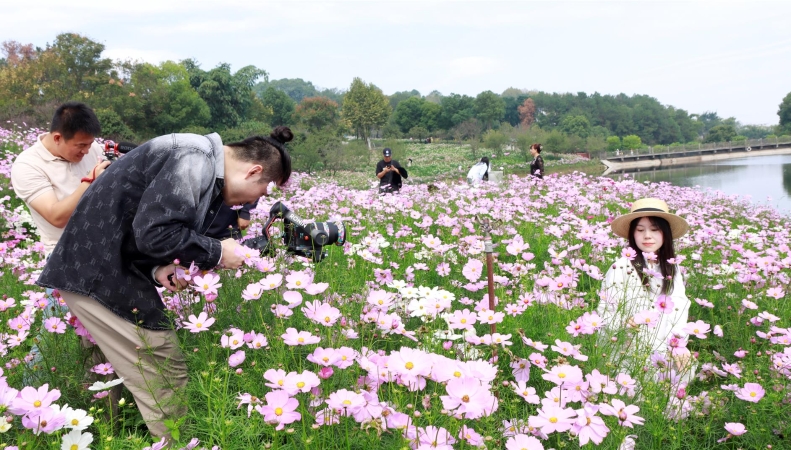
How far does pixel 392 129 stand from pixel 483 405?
66.1 meters

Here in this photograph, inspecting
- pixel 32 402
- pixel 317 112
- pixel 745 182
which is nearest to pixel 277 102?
pixel 317 112

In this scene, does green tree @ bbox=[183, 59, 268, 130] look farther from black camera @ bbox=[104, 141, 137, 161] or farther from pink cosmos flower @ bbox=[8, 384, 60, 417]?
pink cosmos flower @ bbox=[8, 384, 60, 417]

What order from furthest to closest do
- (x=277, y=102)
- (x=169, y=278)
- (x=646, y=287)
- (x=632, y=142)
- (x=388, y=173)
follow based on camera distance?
(x=632, y=142), (x=277, y=102), (x=388, y=173), (x=646, y=287), (x=169, y=278)

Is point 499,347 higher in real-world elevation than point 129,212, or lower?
lower

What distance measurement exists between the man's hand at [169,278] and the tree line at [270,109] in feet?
48.7

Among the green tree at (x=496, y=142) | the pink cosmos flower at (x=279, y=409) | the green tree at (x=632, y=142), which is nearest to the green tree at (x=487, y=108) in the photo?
the green tree at (x=632, y=142)

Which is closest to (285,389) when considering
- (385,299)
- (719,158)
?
(385,299)

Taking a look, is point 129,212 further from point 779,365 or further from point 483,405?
point 779,365

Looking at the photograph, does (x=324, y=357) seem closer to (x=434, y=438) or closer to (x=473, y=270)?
(x=434, y=438)

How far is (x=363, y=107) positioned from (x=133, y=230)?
55.8 metres

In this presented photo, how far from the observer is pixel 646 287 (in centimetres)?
252

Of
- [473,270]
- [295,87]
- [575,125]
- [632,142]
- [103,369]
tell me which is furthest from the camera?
[295,87]

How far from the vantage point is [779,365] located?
6.28 feet

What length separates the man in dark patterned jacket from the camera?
172cm
